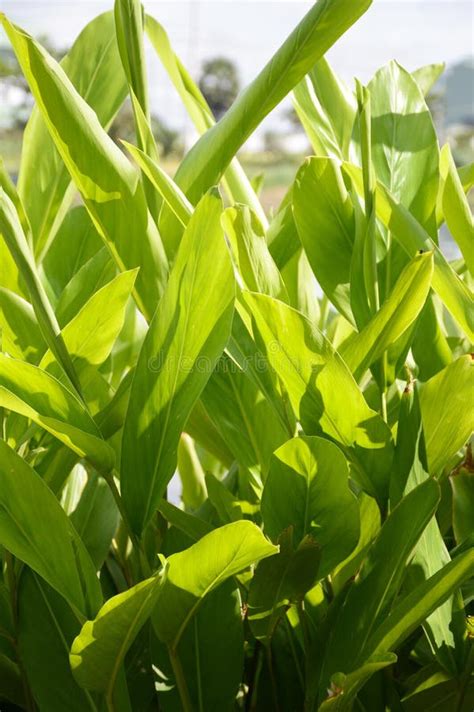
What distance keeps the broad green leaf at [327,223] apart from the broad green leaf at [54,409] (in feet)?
0.56

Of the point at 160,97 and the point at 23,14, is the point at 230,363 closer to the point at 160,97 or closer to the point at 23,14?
the point at 160,97

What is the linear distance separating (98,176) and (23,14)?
7636mm

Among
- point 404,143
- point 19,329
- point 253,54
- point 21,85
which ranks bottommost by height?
point 19,329

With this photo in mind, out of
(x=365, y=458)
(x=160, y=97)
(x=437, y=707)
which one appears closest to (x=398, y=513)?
(x=365, y=458)

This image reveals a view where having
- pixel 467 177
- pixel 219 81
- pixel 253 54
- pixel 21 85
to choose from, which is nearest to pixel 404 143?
pixel 467 177

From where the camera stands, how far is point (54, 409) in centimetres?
41

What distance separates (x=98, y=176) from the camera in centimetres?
44

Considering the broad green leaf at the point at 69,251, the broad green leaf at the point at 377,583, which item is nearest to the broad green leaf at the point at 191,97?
the broad green leaf at the point at 69,251

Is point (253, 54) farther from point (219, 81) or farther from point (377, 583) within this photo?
point (377, 583)

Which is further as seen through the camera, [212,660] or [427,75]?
[427,75]

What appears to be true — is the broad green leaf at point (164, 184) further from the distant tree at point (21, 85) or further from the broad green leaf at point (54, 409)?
the distant tree at point (21, 85)

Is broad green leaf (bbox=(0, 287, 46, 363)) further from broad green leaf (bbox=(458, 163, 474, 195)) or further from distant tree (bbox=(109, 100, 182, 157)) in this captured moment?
distant tree (bbox=(109, 100, 182, 157))

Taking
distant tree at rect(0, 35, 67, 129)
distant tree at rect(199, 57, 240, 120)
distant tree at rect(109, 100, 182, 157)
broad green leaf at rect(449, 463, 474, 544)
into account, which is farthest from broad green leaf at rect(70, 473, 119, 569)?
distant tree at rect(199, 57, 240, 120)

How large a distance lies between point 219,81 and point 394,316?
7458 millimetres
